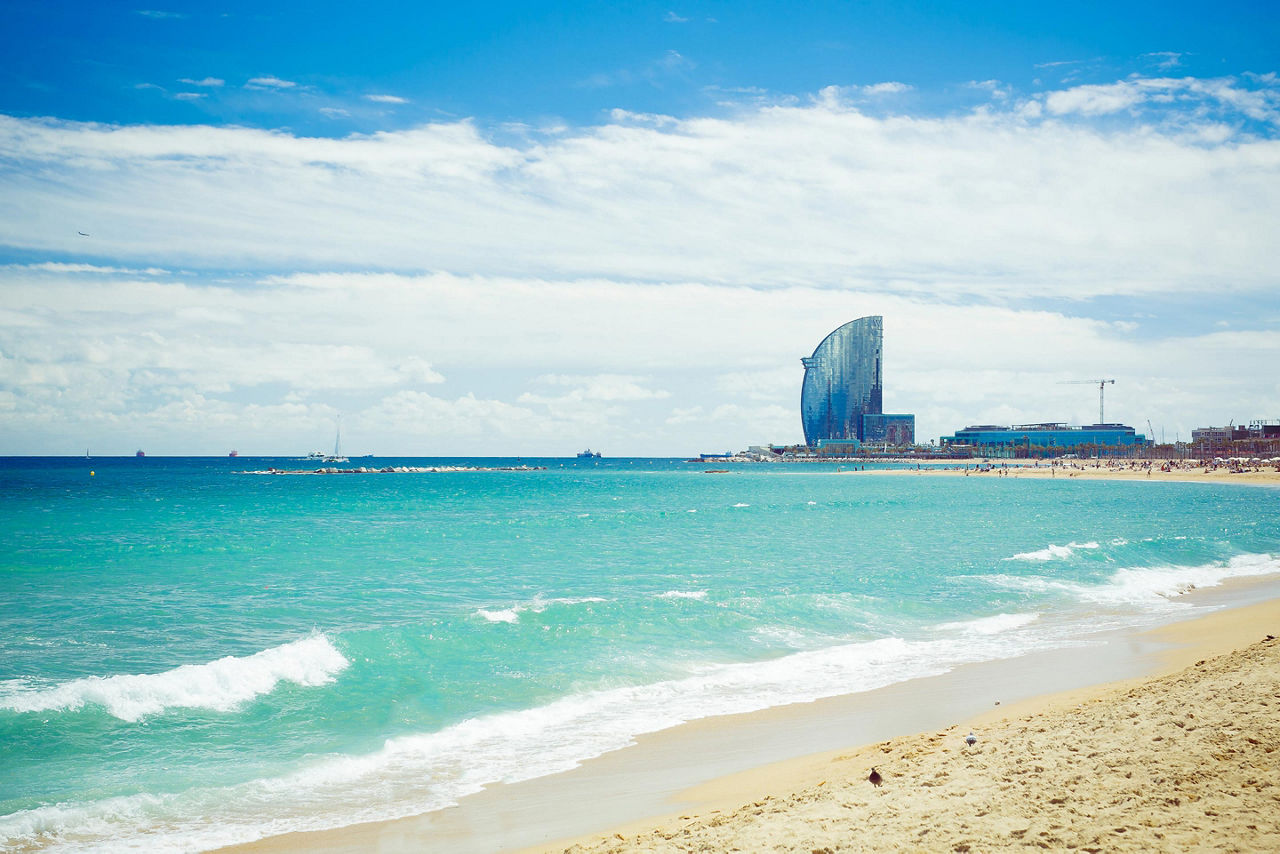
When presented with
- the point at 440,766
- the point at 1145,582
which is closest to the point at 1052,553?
the point at 1145,582

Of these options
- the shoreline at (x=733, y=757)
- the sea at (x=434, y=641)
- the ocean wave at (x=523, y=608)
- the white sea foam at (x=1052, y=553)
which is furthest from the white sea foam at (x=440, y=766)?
the white sea foam at (x=1052, y=553)

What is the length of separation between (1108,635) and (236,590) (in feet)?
65.4

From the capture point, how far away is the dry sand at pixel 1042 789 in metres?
5.53

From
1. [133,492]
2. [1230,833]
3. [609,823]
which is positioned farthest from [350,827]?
[133,492]

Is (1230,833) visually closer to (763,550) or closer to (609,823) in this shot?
(609,823)

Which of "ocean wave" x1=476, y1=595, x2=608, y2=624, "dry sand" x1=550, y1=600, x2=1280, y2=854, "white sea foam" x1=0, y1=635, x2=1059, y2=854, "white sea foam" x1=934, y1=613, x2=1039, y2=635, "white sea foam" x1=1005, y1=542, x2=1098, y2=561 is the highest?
"dry sand" x1=550, y1=600, x2=1280, y2=854

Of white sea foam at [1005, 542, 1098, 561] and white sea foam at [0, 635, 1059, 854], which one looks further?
white sea foam at [1005, 542, 1098, 561]

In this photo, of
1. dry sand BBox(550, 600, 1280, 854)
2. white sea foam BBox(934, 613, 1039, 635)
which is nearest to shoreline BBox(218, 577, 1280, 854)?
dry sand BBox(550, 600, 1280, 854)

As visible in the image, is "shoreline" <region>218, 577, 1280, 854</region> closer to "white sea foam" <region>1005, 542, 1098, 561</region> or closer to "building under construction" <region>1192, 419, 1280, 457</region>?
"white sea foam" <region>1005, 542, 1098, 561</region>

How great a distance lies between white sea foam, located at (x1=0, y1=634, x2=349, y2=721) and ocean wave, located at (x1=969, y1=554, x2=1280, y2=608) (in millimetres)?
17506

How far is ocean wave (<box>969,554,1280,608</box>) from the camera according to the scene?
19.9 metres

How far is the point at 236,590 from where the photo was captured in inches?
787

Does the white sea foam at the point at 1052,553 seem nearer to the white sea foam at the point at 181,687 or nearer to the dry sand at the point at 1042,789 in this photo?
the dry sand at the point at 1042,789

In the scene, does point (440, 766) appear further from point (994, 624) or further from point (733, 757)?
point (994, 624)
